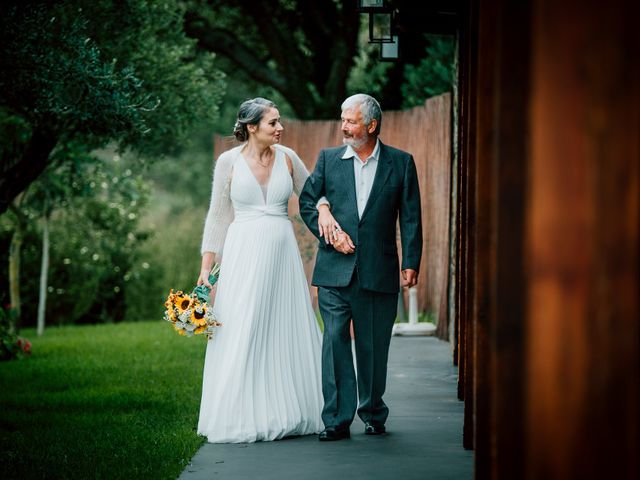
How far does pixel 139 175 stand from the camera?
1680cm

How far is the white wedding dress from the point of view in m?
6.36

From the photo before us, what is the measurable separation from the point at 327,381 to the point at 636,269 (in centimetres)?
418

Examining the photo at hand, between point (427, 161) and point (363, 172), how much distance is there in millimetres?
6350

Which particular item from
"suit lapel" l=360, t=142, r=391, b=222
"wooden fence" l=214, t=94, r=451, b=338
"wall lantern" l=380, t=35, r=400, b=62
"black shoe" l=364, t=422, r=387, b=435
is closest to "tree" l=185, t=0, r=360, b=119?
"wooden fence" l=214, t=94, r=451, b=338

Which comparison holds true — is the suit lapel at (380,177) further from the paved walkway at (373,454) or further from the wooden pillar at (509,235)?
the wooden pillar at (509,235)

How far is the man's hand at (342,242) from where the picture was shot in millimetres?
6277

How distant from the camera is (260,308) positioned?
6.52m

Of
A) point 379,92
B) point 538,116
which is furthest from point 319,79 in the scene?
point 538,116

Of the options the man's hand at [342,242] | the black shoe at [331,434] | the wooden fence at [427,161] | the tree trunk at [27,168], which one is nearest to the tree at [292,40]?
the wooden fence at [427,161]

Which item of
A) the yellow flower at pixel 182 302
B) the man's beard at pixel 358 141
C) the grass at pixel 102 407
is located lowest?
the grass at pixel 102 407

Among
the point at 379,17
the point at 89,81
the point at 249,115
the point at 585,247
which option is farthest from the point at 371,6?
the point at 585,247

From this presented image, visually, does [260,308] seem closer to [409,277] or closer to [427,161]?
[409,277]

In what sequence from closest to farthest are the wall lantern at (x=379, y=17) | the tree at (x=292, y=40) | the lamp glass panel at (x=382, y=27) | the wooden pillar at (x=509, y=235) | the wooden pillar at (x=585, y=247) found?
the wooden pillar at (x=585, y=247) < the wooden pillar at (x=509, y=235) < the wall lantern at (x=379, y=17) < the lamp glass panel at (x=382, y=27) < the tree at (x=292, y=40)

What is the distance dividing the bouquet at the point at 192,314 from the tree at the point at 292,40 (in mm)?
10608
